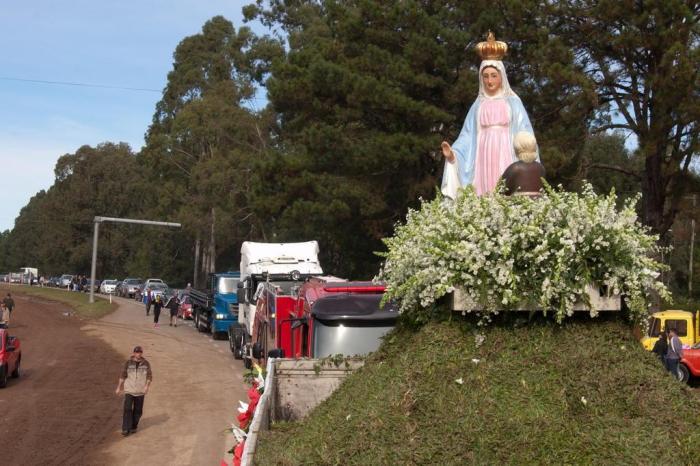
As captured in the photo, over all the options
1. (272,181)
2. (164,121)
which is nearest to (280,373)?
(272,181)

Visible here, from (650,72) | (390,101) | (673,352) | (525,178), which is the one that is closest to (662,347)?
(673,352)

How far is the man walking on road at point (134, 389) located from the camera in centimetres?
1630

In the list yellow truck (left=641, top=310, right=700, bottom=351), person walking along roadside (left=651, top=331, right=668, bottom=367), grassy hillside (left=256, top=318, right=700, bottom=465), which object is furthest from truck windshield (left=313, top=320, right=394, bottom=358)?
yellow truck (left=641, top=310, right=700, bottom=351)

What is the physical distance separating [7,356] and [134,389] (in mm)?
7144

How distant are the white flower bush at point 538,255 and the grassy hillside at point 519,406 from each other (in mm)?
202

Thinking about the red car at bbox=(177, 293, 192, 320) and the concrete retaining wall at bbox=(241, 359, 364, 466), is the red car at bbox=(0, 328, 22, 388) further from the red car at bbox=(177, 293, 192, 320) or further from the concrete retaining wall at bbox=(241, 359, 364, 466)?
the red car at bbox=(177, 293, 192, 320)

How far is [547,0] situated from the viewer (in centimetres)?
3072

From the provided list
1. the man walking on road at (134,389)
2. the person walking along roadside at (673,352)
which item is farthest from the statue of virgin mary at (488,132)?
the person walking along roadside at (673,352)

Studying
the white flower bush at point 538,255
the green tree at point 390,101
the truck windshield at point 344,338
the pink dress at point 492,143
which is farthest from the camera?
the green tree at point 390,101

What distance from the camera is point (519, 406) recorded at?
14.5 feet

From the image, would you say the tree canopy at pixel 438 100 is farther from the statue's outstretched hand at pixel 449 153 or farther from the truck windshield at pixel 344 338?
the statue's outstretched hand at pixel 449 153

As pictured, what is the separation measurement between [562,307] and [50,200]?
105m

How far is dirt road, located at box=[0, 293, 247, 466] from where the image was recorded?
14.7 m

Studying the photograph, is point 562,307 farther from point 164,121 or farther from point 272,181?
point 164,121
